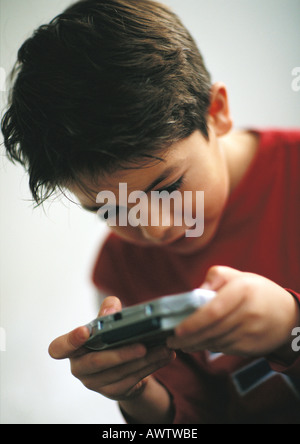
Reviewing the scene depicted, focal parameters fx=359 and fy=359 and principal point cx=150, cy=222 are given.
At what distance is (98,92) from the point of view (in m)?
0.41

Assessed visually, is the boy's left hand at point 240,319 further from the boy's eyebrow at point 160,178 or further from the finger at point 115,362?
the boy's eyebrow at point 160,178

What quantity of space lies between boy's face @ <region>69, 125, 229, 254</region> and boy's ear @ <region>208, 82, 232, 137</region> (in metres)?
0.02

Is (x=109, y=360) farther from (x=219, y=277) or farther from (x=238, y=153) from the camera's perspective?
(x=238, y=153)

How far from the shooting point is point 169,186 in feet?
1.55

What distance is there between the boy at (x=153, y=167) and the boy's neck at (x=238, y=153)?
5cm

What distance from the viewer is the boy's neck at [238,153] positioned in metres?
0.67

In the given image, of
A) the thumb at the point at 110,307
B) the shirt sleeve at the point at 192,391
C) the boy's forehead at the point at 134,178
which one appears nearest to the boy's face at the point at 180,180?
the boy's forehead at the point at 134,178

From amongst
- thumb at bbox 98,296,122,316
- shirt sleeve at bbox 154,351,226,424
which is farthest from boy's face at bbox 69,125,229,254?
shirt sleeve at bbox 154,351,226,424

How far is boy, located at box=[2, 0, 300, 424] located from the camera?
363mm

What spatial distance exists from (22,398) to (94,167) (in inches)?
23.0

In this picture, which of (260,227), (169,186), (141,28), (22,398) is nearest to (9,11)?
(141,28)

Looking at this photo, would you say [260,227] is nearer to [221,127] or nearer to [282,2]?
[221,127]

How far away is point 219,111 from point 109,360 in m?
0.41

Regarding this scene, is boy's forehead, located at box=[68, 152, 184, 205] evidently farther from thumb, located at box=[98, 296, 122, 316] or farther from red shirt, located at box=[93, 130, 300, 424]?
red shirt, located at box=[93, 130, 300, 424]
